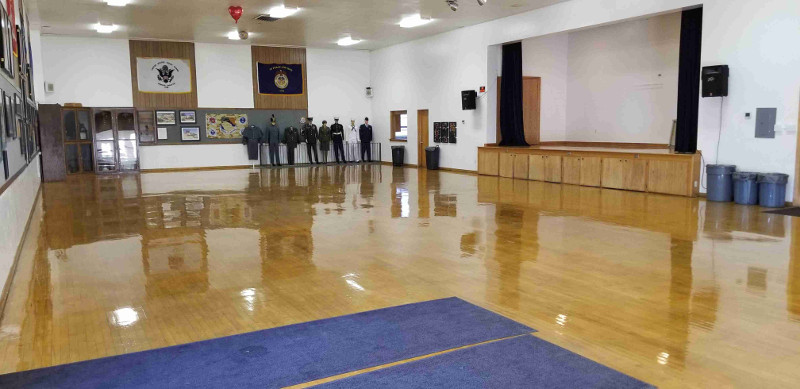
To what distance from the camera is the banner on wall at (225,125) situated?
1830cm

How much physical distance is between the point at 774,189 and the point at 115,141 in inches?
630

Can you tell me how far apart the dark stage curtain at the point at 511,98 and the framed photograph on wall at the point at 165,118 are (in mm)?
9679

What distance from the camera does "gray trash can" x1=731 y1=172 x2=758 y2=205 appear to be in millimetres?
9164

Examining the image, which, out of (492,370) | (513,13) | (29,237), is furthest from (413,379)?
(513,13)

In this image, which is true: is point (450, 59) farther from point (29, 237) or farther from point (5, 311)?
point (5, 311)

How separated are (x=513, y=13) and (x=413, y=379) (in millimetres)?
11942

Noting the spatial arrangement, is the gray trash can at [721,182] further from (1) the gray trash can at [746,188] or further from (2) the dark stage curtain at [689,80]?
(2) the dark stage curtain at [689,80]

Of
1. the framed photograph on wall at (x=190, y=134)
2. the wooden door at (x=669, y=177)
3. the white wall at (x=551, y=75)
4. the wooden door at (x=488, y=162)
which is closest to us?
the wooden door at (x=669, y=177)

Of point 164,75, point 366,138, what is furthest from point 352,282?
point 366,138

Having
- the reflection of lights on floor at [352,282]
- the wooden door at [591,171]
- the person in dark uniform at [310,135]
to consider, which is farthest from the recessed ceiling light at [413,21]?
the reflection of lights on floor at [352,282]

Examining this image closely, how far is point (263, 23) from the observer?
1469cm

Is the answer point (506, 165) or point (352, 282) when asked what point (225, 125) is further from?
point (352, 282)

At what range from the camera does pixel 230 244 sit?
255 inches

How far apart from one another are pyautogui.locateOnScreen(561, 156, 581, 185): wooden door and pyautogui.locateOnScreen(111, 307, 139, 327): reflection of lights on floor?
9713mm
